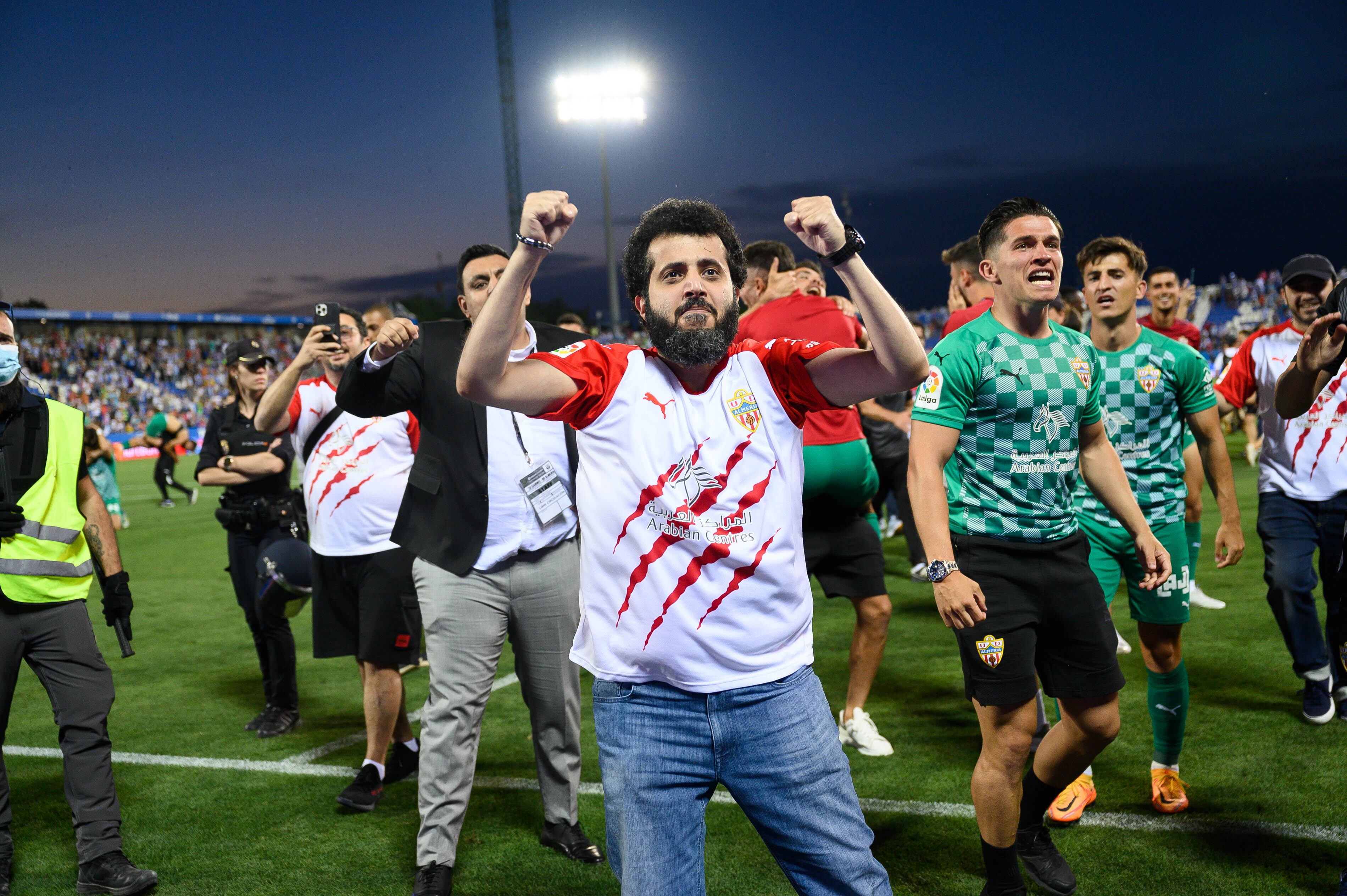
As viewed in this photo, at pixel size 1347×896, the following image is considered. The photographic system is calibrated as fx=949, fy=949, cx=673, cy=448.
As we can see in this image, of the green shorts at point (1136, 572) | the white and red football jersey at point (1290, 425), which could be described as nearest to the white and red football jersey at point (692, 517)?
the green shorts at point (1136, 572)

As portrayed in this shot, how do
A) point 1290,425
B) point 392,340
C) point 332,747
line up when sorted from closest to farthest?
point 392,340, point 1290,425, point 332,747

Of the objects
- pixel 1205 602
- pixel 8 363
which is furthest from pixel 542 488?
pixel 1205 602

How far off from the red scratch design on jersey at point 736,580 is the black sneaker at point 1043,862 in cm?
185

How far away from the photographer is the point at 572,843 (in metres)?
3.86

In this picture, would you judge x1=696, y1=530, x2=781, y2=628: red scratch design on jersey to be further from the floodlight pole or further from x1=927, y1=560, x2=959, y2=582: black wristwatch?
the floodlight pole

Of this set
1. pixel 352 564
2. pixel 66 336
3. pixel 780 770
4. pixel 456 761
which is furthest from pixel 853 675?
pixel 66 336

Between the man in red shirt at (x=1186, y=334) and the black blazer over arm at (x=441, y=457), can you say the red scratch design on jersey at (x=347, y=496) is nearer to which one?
the black blazer over arm at (x=441, y=457)

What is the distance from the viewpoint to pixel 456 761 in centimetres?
352

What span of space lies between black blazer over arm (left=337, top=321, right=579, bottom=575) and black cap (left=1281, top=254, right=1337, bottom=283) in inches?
167

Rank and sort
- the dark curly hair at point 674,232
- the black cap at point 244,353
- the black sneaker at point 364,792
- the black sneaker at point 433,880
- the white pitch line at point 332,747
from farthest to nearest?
the black cap at point 244,353 < the white pitch line at point 332,747 < the black sneaker at point 364,792 < the black sneaker at point 433,880 < the dark curly hair at point 674,232

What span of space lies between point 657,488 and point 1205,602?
720 cm

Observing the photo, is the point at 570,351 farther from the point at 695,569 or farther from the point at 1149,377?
the point at 1149,377

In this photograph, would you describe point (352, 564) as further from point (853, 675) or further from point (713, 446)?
point (713, 446)

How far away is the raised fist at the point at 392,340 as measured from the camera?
3338mm
